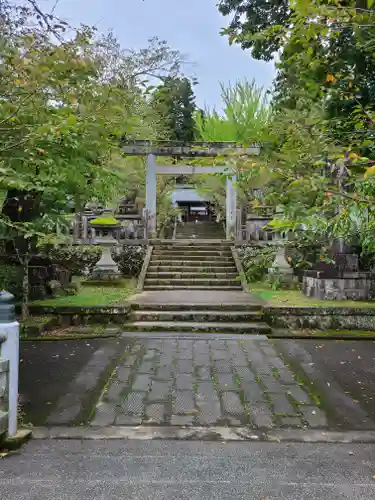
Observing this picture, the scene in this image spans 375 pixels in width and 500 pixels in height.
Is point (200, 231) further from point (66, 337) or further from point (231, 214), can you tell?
point (66, 337)

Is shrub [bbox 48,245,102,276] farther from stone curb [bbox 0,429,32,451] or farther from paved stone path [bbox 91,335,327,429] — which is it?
stone curb [bbox 0,429,32,451]

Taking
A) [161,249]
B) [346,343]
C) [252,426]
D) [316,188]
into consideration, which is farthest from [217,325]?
[161,249]

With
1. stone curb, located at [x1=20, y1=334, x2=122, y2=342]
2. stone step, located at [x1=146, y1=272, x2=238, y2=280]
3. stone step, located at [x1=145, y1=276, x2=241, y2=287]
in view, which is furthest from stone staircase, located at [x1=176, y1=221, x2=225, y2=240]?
stone curb, located at [x1=20, y1=334, x2=122, y2=342]

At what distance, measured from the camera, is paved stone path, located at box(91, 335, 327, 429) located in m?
3.34

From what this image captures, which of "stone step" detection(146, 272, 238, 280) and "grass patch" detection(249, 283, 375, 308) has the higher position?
"stone step" detection(146, 272, 238, 280)

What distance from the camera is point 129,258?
11852mm

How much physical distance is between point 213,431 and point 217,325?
11.0 feet

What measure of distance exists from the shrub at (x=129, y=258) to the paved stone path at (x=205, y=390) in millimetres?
6323

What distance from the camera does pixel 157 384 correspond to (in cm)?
410

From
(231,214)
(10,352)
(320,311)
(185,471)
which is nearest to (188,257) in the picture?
(231,214)

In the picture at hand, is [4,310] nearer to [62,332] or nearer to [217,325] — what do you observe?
[62,332]

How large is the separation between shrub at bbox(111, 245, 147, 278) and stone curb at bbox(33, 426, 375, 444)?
8520mm

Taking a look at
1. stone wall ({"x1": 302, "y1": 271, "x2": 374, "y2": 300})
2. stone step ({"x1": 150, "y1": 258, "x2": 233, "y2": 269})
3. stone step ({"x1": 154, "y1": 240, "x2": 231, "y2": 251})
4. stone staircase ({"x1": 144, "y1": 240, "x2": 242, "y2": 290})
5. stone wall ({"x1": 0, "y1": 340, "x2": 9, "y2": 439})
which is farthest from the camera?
stone step ({"x1": 154, "y1": 240, "x2": 231, "y2": 251})

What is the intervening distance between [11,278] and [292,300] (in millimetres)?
5069
